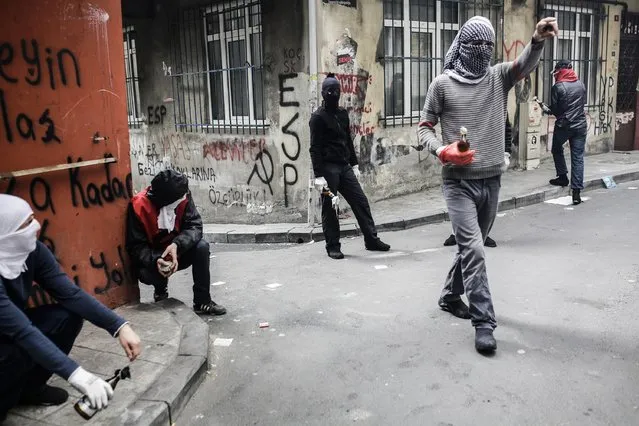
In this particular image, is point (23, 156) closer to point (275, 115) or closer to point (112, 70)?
point (112, 70)

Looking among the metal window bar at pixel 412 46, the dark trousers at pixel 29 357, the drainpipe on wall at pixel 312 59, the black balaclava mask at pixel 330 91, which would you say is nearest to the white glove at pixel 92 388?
the dark trousers at pixel 29 357

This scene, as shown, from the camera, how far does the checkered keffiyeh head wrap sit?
394cm

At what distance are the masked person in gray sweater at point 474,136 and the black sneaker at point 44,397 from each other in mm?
2435

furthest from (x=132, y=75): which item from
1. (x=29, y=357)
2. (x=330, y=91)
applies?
(x=29, y=357)

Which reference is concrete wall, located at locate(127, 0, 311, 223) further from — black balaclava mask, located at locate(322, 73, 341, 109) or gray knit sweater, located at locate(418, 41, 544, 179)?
gray knit sweater, located at locate(418, 41, 544, 179)

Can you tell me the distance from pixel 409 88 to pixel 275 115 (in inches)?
91.8

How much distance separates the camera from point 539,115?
11617 millimetres

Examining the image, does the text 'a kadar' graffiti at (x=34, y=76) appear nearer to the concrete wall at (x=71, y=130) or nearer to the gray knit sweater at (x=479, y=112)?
the concrete wall at (x=71, y=130)

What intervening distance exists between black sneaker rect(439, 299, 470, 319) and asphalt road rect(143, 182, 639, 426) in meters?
0.06

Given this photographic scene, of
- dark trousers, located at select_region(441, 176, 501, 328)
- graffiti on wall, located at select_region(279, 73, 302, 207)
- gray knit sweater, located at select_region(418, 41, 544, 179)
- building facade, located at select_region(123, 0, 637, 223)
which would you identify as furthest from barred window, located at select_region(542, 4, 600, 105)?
dark trousers, located at select_region(441, 176, 501, 328)

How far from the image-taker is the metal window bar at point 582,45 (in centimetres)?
1209

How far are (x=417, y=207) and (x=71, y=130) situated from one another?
18.3ft

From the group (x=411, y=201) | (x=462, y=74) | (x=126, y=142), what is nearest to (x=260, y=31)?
(x=411, y=201)

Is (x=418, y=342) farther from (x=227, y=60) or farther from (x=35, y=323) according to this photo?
(x=227, y=60)
